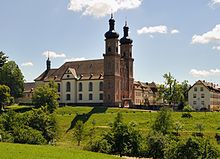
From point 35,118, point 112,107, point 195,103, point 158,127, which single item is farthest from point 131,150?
point 195,103

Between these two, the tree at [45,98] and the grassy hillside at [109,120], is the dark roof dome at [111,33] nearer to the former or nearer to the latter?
the grassy hillside at [109,120]

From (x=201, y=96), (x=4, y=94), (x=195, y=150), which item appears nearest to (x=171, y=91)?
(x=201, y=96)

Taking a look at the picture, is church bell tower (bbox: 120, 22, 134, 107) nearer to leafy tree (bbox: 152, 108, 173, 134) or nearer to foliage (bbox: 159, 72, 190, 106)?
foliage (bbox: 159, 72, 190, 106)

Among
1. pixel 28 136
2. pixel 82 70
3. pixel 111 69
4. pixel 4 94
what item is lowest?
pixel 28 136

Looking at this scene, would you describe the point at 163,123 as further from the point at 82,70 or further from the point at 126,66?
the point at 82,70

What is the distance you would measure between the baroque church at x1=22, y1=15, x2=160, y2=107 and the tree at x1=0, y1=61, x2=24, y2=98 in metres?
10.9

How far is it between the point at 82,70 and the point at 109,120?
34.2m

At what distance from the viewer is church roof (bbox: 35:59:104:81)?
3937 inches

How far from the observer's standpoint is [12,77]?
96.8 m

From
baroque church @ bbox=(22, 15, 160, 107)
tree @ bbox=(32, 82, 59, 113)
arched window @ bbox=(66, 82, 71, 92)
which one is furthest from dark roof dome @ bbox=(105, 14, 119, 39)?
tree @ bbox=(32, 82, 59, 113)

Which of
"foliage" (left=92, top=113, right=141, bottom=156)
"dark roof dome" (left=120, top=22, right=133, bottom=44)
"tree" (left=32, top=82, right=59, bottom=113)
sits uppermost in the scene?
"dark roof dome" (left=120, top=22, right=133, bottom=44)

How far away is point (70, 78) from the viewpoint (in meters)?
102

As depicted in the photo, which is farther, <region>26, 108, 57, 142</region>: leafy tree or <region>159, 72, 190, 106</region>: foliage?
<region>159, 72, 190, 106</region>: foliage

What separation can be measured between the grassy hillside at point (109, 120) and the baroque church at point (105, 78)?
10.3 metres
